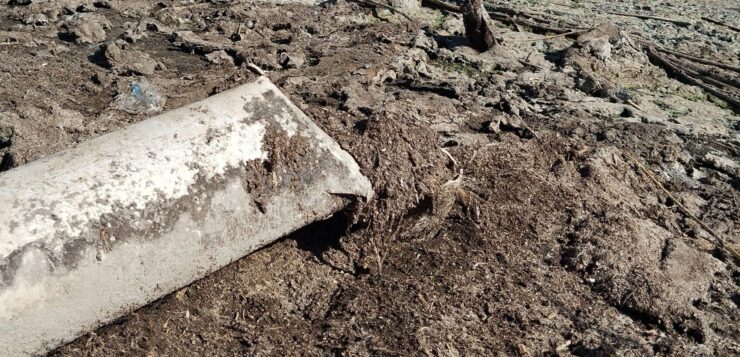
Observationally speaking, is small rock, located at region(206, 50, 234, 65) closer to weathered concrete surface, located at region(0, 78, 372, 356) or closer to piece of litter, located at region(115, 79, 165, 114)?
piece of litter, located at region(115, 79, 165, 114)

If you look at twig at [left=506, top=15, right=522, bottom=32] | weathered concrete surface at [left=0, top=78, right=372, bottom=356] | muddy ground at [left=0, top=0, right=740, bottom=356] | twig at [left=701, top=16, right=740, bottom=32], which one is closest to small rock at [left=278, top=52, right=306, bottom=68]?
muddy ground at [left=0, top=0, right=740, bottom=356]

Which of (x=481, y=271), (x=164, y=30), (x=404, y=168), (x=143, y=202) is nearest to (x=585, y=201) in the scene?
(x=481, y=271)

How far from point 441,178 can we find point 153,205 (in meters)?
1.60

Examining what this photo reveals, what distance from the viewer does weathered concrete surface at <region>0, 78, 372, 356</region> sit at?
307 centimetres

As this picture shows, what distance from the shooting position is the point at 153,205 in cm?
336

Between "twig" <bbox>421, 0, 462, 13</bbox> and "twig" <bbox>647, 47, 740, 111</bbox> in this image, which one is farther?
"twig" <bbox>421, 0, 462, 13</bbox>

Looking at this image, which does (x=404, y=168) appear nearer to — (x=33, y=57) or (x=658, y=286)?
(x=658, y=286)

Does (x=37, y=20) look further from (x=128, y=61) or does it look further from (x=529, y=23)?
(x=529, y=23)

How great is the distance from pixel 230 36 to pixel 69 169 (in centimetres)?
425

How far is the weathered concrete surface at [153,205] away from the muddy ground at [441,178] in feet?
0.72

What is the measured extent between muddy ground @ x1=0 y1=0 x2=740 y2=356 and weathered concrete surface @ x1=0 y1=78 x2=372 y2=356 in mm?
219

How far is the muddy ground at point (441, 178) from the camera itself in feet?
12.1

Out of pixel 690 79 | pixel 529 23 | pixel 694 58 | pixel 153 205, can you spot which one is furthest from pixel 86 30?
pixel 694 58

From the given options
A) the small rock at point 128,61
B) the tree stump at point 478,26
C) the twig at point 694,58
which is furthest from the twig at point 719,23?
the small rock at point 128,61
